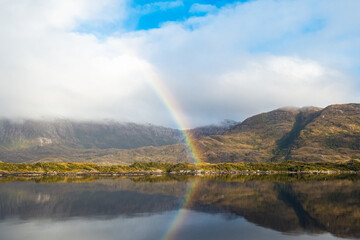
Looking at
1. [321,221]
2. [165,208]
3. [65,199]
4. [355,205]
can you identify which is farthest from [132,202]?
[355,205]

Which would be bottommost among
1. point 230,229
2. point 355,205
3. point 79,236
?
point 355,205

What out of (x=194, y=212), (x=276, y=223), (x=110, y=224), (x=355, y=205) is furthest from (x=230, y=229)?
(x=355, y=205)

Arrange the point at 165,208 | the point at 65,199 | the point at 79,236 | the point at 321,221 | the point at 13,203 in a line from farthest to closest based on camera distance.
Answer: the point at 65,199, the point at 13,203, the point at 165,208, the point at 321,221, the point at 79,236

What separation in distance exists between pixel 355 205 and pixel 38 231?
68.7 meters

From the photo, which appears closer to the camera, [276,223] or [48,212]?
[276,223]

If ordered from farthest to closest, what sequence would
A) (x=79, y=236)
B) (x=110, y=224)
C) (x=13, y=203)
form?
(x=13, y=203)
(x=110, y=224)
(x=79, y=236)

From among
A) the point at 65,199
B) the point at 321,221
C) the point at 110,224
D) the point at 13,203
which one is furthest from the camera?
the point at 65,199

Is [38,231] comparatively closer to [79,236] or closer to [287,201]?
[79,236]

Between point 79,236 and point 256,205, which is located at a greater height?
point 79,236

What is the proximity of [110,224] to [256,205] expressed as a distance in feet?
120

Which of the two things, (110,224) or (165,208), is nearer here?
(110,224)

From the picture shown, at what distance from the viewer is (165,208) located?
66.4m

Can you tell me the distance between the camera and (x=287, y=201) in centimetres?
7588

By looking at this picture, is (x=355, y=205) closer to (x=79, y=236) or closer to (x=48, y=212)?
(x=79, y=236)
